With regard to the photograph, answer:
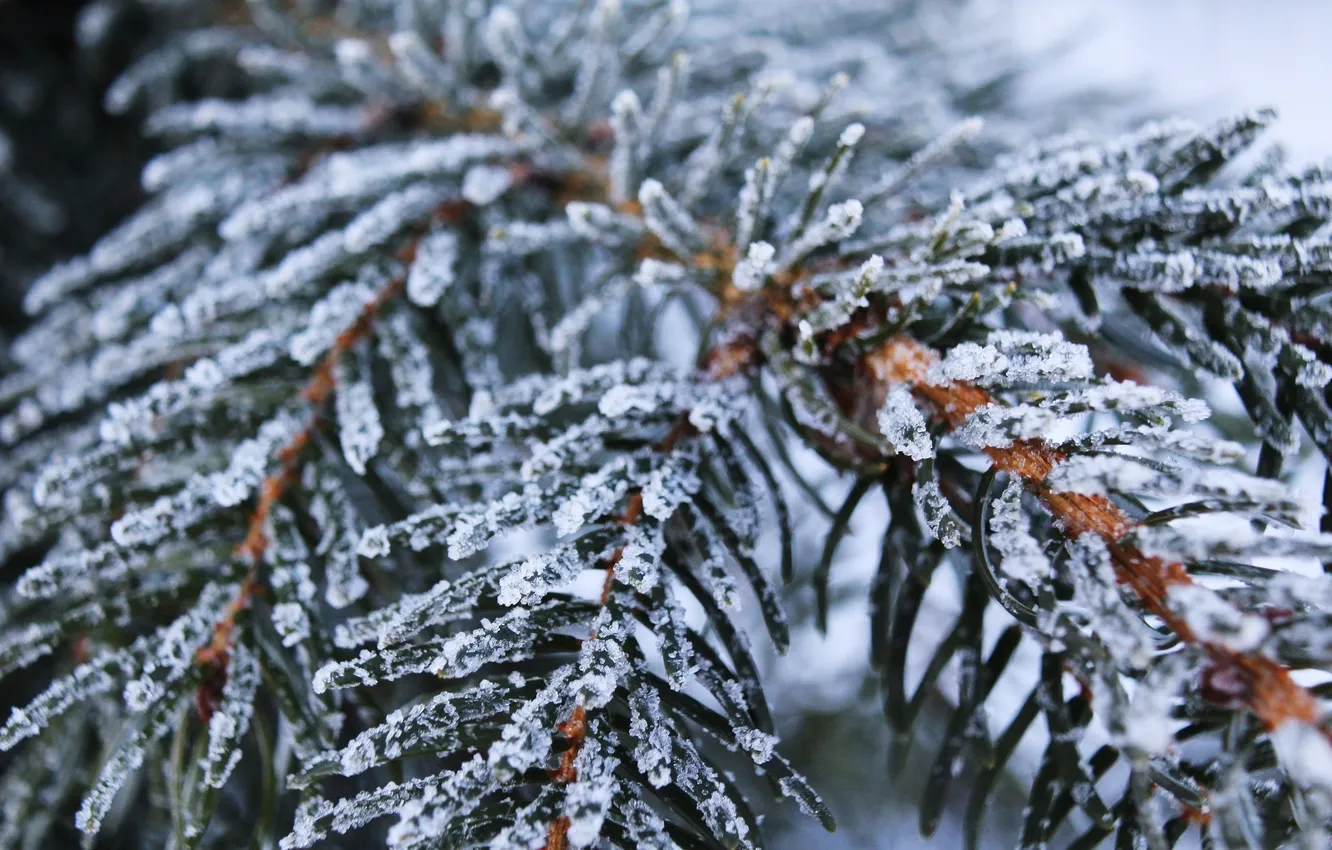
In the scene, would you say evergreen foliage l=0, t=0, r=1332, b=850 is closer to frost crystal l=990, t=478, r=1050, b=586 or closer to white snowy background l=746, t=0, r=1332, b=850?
frost crystal l=990, t=478, r=1050, b=586

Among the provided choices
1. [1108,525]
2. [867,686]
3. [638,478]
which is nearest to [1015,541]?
[1108,525]

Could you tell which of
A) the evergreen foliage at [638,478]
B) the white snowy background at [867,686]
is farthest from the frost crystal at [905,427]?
the white snowy background at [867,686]

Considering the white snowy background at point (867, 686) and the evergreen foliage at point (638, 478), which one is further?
the white snowy background at point (867, 686)

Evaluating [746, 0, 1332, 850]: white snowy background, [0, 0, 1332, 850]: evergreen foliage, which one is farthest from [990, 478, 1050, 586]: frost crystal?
[746, 0, 1332, 850]: white snowy background

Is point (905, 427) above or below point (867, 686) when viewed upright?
above

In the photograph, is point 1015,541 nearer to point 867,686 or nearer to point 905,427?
point 905,427

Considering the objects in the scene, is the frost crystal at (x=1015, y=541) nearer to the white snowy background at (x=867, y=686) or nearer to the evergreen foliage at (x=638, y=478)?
the evergreen foliage at (x=638, y=478)

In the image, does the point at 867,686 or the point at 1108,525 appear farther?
the point at 867,686

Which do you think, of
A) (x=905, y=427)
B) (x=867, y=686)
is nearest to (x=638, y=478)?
(x=905, y=427)
